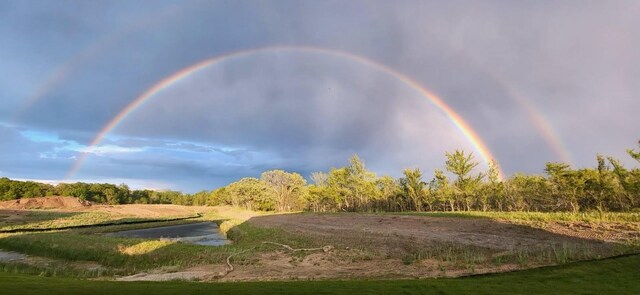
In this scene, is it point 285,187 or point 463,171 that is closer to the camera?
point 463,171

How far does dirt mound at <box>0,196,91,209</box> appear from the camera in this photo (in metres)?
128

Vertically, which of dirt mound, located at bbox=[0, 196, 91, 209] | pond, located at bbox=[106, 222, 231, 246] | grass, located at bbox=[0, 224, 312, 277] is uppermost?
dirt mound, located at bbox=[0, 196, 91, 209]

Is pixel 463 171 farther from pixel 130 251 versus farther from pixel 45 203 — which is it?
pixel 45 203

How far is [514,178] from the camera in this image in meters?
92.6

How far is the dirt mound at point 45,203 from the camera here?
12784cm

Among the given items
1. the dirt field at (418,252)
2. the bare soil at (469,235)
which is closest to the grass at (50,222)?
the dirt field at (418,252)

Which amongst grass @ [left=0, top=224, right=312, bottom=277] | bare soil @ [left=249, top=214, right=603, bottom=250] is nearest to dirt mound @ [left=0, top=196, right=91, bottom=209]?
grass @ [left=0, top=224, right=312, bottom=277]

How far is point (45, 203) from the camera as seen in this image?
5340 inches

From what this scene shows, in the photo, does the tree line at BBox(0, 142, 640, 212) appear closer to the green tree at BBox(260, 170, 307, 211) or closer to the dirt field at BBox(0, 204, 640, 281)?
the green tree at BBox(260, 170, 307, 211)

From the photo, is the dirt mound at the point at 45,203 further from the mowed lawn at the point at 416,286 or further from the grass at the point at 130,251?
the mowed lawn at the point at 416,286

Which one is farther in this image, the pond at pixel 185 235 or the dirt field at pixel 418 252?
the pond at pixel 185 235

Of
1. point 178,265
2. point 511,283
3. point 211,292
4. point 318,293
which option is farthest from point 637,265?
point 178,265

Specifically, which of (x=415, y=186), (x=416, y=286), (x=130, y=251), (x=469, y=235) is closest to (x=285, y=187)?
(x=415, y=186)

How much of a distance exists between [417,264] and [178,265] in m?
16.8
